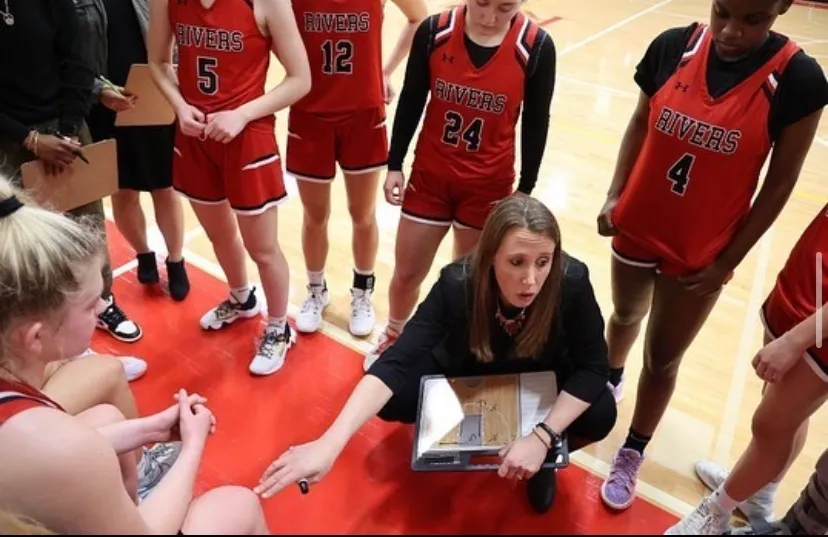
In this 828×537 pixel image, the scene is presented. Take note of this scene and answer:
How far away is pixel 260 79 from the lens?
2.42 metres

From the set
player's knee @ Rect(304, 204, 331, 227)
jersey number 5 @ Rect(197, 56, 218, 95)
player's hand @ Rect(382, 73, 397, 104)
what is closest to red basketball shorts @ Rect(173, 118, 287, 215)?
jersey number 5 @ Rect(197, 56, 218, 95)

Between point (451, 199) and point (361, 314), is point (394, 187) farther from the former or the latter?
point (361, 314)

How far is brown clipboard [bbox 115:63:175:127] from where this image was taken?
2.59 m

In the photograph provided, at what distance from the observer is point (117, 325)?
2922 mm

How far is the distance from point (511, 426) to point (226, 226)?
4.13 ft

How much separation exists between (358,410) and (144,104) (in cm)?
145

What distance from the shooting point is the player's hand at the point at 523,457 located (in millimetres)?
1945

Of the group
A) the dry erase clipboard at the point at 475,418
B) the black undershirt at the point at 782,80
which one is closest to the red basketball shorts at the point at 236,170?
the dry erase clipboard at the point at 475,418

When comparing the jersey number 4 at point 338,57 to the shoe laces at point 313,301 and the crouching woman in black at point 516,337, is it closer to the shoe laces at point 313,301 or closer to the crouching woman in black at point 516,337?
the crouching woman in black at point 516,337

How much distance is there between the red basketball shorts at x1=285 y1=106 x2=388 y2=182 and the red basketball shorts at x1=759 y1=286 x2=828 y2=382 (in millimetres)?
1352

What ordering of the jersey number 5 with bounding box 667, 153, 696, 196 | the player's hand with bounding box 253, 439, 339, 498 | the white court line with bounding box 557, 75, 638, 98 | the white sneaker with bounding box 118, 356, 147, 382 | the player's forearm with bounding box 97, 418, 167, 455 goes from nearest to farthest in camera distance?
the player's hand with bounding box 253, 439, 339, 498 → the player's forearm with bounding box 97, 418, 167, 455 → the jersey number 5 with bounding box 667, 153, 696, 196 → the white sneaker with bounding box 118, 356, 147, 382 → the white court line with bounding box 557, 75, 638, 98

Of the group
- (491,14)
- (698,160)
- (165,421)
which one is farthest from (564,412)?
(491,14)

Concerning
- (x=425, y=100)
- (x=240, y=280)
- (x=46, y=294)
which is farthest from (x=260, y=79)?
(x=46, y=294)

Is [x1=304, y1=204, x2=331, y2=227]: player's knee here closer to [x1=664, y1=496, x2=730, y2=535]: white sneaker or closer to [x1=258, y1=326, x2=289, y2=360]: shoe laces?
[x1=258, y1=326, x2=289, y2=360]: shoe laces
